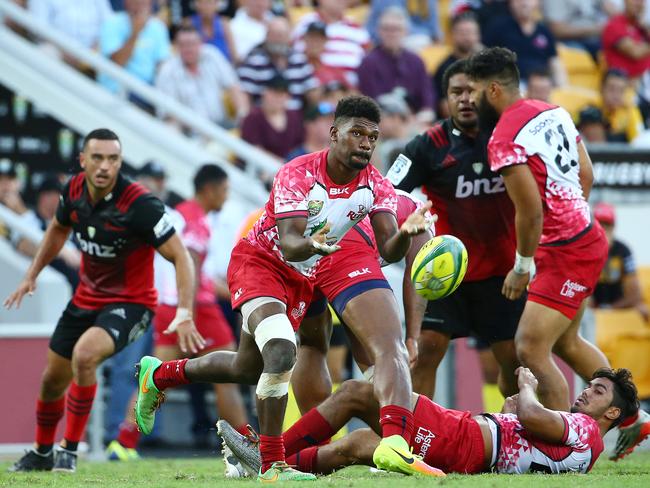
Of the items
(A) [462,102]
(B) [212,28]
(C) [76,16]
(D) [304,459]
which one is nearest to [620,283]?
(A) [462,102]

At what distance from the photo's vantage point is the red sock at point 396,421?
22.5 ft

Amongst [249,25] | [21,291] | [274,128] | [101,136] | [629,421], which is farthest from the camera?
[249,25]

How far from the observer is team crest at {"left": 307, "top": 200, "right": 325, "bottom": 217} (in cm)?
740

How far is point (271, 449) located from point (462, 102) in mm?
2811

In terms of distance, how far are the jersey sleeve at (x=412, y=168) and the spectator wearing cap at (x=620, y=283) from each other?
457 cm

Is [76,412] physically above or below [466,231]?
below

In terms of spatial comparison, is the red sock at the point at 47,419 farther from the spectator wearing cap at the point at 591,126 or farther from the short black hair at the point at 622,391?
the spectator wearing cap at the point at 591,126

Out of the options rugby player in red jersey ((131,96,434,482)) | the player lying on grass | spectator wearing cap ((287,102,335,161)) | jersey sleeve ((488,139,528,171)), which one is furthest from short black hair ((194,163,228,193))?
the player lying on grass

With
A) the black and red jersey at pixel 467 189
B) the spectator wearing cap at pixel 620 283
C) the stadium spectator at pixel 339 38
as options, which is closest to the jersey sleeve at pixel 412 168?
the black and red jersey at pixel 467 189

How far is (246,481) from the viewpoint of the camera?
7207 millimetres

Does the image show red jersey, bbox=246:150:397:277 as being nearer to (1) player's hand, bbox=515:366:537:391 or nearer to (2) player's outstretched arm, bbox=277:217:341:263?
(2) player's outstretched arm, bbox=277:217:341:263

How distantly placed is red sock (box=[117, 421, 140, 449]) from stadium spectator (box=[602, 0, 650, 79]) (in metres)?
9.45

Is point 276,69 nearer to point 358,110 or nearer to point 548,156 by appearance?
point 548,156

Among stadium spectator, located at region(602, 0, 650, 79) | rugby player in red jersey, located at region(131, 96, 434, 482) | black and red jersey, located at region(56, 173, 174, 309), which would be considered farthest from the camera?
stadium spectator, located at region(602, 0, 650, 79)
